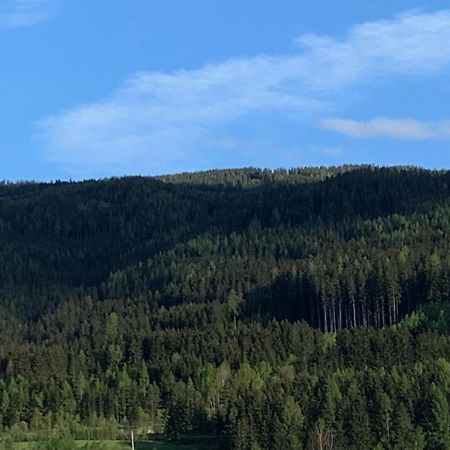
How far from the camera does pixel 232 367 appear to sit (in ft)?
522

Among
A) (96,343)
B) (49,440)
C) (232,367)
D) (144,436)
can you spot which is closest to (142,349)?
(96,343)

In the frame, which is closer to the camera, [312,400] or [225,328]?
[312,400]

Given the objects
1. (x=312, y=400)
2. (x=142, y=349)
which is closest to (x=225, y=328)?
(x=142, y=349)

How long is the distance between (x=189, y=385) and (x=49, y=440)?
26802mm

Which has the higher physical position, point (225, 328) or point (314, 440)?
point (225, 328)

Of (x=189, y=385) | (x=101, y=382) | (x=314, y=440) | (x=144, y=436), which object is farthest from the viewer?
(x=101, y=382)

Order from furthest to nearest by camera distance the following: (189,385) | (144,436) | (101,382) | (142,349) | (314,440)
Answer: (142,349)
(101,382)
(189,385)
(144,436)
(314,440)

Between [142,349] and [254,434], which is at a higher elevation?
[142,349]

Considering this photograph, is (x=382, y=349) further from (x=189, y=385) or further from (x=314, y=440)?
(x=314, y=440)

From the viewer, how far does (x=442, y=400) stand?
404 ft

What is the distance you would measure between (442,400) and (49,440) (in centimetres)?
3396

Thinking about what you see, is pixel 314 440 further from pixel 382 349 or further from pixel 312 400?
pixel 382 349

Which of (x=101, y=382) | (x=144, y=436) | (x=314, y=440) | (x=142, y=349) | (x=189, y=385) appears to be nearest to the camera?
(x=314, y=440)

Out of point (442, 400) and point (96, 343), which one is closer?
point (442, 400)
